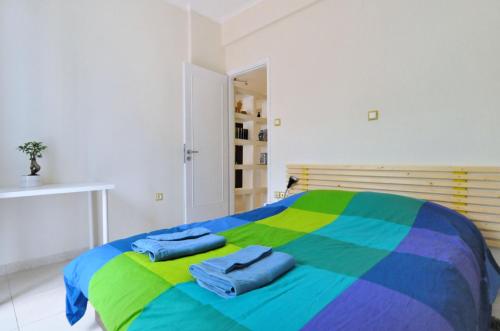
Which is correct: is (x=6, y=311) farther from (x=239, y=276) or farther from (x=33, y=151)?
(x=239, y=276)

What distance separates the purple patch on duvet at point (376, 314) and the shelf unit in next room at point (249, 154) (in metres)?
3.17

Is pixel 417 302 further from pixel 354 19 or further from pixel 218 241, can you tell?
pixel 354 19

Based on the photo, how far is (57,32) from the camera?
232 cm

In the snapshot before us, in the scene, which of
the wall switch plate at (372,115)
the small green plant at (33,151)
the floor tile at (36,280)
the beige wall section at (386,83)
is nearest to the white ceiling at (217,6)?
the beige wall section at (386,83)

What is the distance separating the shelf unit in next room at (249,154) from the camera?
4066 mm

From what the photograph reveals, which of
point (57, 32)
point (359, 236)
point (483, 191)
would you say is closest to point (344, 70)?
point (483, 191)

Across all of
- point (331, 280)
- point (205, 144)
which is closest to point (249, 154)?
point (205, 144)

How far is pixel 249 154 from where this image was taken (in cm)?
419

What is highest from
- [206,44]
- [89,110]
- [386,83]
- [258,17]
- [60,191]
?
[258,17]

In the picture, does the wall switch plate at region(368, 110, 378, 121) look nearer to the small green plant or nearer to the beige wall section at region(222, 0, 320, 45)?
the beige wall section at region(222, 0, 320, 45)

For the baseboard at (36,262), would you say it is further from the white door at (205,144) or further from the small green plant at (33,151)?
the white door at (205,144)

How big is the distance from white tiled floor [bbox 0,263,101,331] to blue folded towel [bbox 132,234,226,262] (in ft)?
2.28

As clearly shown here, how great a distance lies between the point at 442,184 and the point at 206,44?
302 cm

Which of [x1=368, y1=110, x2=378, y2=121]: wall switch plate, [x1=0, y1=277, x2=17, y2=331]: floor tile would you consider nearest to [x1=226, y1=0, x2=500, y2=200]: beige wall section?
[x1=368, y1=110, x2=378, y2=121]: wall switch plate
